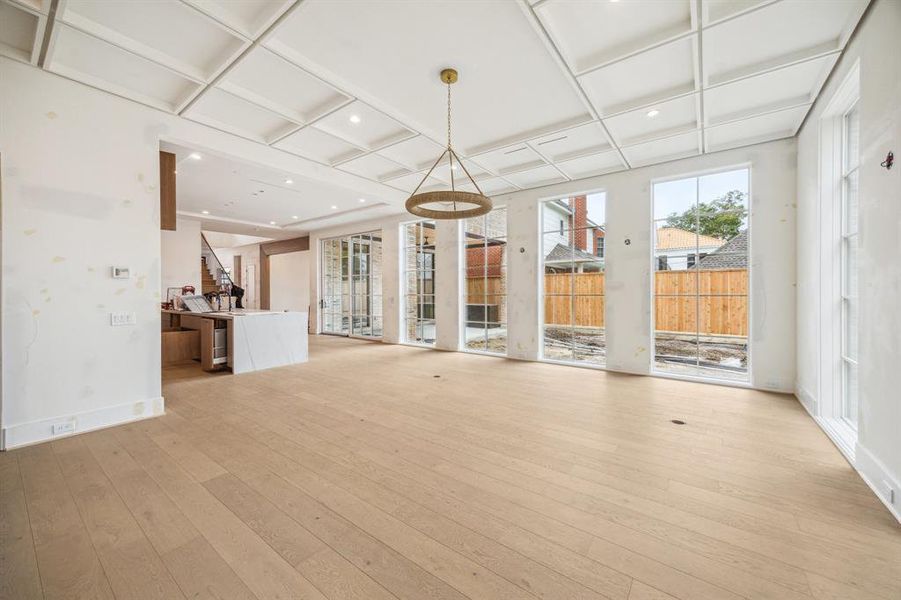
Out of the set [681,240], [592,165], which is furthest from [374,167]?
[681,240]

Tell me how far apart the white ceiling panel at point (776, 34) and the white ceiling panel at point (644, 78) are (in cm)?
18

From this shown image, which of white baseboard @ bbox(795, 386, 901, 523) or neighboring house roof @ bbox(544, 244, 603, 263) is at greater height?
neighboring house roof @ bbox(544, 244, 603, 263)

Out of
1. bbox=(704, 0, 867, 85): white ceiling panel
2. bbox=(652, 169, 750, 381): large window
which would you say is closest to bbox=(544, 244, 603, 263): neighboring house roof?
bbox=(652, 169, 750, 381): large window

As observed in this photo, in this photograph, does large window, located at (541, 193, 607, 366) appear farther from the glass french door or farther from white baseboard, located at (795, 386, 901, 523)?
the glass french door

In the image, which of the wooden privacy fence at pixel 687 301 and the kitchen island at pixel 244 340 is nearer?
the wooden privacy fence at pixel 687 301

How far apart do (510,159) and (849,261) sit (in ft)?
13.3

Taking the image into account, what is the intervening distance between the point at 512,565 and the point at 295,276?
1249 cm

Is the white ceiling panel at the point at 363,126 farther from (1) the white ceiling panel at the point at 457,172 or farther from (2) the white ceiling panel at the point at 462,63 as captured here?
(1) the white ceiling panel at the point at 457,172

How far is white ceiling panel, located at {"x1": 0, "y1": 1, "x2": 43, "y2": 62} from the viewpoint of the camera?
2742 millimetres

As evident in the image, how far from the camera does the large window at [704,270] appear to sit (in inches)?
208

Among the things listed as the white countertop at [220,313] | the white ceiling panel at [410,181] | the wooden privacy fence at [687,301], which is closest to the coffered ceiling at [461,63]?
the white ceiling panel at [410,181]

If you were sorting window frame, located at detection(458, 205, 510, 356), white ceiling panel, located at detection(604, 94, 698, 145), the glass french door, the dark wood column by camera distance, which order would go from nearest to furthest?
white ceiling panel, located at detection(604, 94, 698, 145) → window frame, located at detection(458, 205, 510, 356) → the glass french door → the dark wood column

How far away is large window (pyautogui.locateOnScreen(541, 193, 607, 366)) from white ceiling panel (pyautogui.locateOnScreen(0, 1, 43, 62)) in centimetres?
663

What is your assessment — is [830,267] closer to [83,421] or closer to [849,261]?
[849,261]
